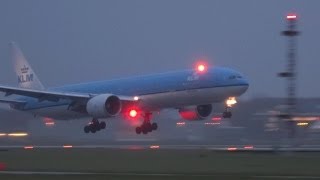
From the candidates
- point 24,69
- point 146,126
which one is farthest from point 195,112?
point 24,69

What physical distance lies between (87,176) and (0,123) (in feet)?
194

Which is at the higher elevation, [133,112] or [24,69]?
[24,69]

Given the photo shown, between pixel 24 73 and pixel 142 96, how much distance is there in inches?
804

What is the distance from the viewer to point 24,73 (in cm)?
7606

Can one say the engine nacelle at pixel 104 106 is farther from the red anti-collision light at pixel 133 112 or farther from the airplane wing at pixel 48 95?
the red anti-collision light at pixel 133 112

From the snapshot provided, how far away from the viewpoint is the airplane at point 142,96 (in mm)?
58031

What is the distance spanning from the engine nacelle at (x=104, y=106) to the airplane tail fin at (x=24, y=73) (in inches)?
549

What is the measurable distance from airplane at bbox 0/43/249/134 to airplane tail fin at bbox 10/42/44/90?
5.14 metres

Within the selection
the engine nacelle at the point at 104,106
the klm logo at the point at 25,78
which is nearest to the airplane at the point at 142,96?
the engine nacelle at the point at 104,106

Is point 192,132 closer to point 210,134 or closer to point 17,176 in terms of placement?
point 210,134

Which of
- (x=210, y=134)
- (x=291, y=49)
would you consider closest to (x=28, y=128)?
(x=210, y=134)

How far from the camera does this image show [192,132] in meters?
76.4

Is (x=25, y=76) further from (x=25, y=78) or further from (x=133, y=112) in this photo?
(x=133, y=112)

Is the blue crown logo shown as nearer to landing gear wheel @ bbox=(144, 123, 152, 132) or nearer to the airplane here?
the airplane
